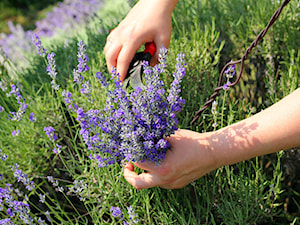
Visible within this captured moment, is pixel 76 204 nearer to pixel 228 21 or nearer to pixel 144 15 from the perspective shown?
pixel 144 15

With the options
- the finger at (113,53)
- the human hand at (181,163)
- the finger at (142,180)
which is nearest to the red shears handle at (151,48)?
the finger at (113,53)

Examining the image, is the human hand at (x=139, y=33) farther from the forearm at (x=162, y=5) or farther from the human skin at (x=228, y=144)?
the human skin at (x=228, y=144)

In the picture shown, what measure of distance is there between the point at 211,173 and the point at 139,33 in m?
0.82

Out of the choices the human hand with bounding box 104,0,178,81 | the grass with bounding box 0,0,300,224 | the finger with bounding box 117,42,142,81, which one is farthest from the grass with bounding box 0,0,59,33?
the finger with bounding box 117,42,142,81

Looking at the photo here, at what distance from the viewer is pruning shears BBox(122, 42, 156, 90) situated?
1523 mm

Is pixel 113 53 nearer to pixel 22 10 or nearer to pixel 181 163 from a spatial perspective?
pixel 181 163

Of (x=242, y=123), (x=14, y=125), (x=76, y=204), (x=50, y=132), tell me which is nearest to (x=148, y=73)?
(x=242, y=123)

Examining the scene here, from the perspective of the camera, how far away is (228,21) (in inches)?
89.2

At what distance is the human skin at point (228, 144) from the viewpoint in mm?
1252

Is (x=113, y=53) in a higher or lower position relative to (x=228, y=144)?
higher

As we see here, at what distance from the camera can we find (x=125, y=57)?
162cm

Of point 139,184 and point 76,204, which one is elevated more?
point 139,184

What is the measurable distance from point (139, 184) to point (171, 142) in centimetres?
23

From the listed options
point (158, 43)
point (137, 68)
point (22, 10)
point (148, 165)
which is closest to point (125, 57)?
point (137, 68)
